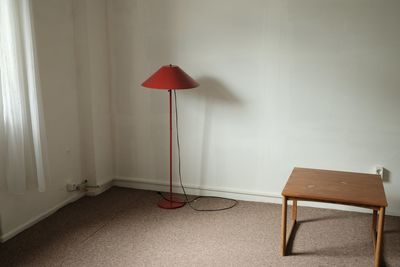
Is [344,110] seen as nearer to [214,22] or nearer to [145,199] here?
[214,22]

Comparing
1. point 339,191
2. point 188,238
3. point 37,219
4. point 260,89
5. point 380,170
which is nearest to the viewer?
point 339,191

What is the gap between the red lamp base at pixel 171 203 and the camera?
356 centimetres

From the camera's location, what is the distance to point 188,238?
298 centimetres

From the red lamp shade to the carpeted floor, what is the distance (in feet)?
3.45

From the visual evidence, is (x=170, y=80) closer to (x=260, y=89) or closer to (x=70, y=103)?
(x=260, y=89)

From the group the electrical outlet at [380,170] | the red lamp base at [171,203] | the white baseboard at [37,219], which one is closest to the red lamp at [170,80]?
the red lamp base at [171,203]

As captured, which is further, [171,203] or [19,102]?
[171,203]

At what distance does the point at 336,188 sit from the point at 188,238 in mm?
1094

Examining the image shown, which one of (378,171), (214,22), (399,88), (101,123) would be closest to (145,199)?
(101,123)

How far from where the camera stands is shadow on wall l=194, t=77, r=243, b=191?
364 cm

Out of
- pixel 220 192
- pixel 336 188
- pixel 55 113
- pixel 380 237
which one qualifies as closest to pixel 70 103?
pixel 55 113

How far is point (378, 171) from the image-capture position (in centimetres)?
336

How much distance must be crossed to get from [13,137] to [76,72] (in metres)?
1.03

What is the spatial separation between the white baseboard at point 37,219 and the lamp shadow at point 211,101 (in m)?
1.21
